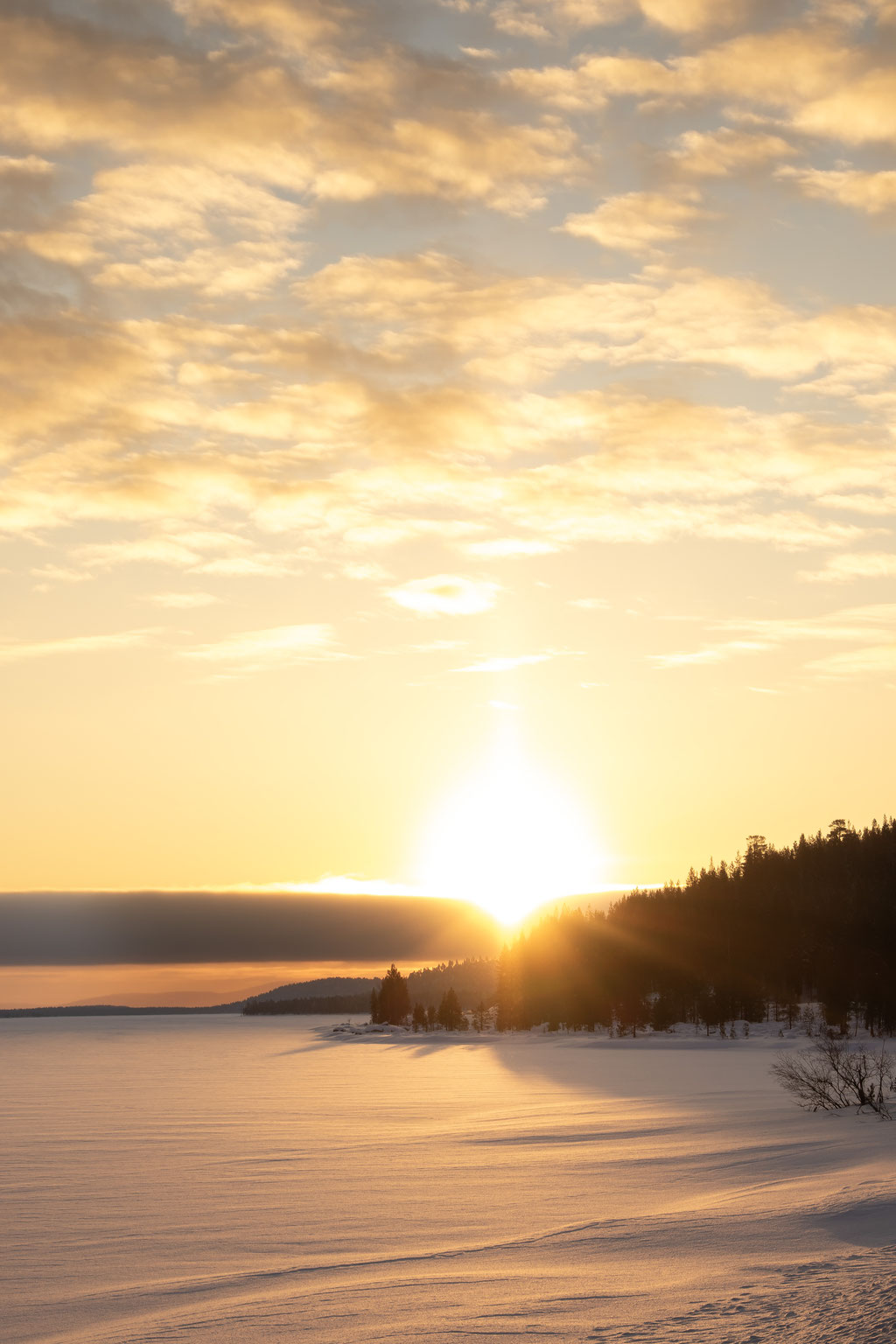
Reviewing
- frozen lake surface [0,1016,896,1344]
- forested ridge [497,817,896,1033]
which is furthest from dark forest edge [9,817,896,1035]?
frozen lake surface [0,1016,896,1344]

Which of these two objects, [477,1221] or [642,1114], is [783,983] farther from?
[477,1221]

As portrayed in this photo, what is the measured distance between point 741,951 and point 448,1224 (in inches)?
5959

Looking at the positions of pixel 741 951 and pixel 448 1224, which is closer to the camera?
pixel 448 1224

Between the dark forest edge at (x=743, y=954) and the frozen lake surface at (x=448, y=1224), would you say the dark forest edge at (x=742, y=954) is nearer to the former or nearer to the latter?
the dark forest edge at (x=743, y=954)

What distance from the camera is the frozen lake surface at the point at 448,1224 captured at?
16000 mm

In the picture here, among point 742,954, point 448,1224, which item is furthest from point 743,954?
point 448,1224

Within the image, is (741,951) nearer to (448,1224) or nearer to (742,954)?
(742,954)

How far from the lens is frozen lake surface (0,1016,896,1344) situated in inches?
630

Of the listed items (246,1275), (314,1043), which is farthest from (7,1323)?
(314,1043)

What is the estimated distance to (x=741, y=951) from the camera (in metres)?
168

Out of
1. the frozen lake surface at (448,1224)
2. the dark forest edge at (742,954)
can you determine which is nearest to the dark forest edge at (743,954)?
the dark forest edge at (742,954)

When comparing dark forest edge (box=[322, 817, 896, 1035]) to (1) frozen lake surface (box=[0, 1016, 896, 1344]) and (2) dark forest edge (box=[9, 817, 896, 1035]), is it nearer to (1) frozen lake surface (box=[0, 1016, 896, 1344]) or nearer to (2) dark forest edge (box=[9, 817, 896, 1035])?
(2) dark forest edge (box=[9, 817, 896, 1035])

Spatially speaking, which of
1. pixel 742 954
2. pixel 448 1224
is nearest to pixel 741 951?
pixel 742 954

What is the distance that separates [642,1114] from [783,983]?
387 ft
